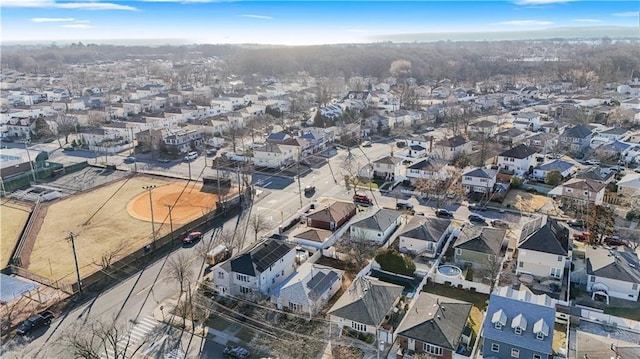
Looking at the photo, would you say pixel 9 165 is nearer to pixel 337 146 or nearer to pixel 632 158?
pixel 337 146

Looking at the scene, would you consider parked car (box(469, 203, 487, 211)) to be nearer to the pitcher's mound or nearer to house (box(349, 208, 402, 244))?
house (box(349, 208, 402, 244))

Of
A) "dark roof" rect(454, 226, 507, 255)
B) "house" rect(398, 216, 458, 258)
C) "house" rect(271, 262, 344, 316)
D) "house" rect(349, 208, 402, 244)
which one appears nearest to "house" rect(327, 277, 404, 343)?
"house" rect(271, 262, 344, 316)

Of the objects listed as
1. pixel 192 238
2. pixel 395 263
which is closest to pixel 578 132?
pixel 395 263

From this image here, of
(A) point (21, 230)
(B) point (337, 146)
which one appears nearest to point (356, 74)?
(B) point (337, 146)

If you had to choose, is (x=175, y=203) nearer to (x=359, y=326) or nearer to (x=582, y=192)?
(x=359, y=326)

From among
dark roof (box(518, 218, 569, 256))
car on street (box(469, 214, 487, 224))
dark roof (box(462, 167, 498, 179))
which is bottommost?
car on street (box(469, 214, 487, 224))

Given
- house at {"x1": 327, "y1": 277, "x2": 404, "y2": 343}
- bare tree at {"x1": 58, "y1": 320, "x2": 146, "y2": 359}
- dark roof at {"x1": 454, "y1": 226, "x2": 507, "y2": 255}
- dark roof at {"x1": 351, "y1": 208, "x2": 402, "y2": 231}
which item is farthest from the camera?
dark roof at {"x1": 351, "y1": 208, "x2": 402, "y2": 231}
